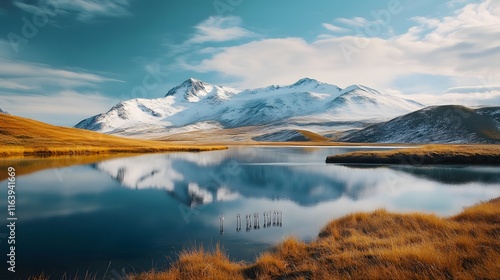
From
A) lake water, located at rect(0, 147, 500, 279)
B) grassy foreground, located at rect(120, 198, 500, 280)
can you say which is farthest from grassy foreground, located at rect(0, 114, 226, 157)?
grassy foreground, located at rect(120, 198, 500, 280)

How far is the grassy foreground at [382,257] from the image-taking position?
11867mm

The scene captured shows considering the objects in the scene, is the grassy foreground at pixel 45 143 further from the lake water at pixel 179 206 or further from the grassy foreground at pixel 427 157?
the grassy foreground at pixel 427 157

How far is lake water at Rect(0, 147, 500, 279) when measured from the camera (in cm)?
1859

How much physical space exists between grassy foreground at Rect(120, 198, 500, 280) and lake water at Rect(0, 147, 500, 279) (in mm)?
2668

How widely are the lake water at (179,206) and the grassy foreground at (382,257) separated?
267cm

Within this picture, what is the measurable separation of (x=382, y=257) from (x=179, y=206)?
21429 mm

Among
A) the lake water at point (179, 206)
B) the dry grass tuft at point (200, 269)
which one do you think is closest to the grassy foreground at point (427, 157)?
the lake water at point (179, 206)

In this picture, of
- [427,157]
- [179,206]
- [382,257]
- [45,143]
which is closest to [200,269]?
[382,257]

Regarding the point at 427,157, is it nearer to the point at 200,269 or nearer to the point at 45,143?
the point at 200,269

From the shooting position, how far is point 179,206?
3150cm

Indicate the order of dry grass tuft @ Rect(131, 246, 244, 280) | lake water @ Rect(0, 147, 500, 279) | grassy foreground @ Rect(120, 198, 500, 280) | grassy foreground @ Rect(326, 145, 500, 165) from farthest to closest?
1. grassy foreground @ Rect(326, 145, 500, 165)
2. lake water @ Rect(0, 147, 500, 279)
3. dry grass tuft @ Rect(131, 246, 244, 280)
4. grassy foreground @ Rect(120, 198, 500, 280)

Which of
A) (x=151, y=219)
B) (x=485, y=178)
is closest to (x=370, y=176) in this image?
(x=485, y=178)

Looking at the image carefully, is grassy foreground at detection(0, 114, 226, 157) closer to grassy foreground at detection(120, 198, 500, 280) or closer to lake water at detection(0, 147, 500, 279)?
lake water at detection(0, 147, 500, 279)

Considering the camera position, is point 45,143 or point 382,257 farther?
point 45,143
